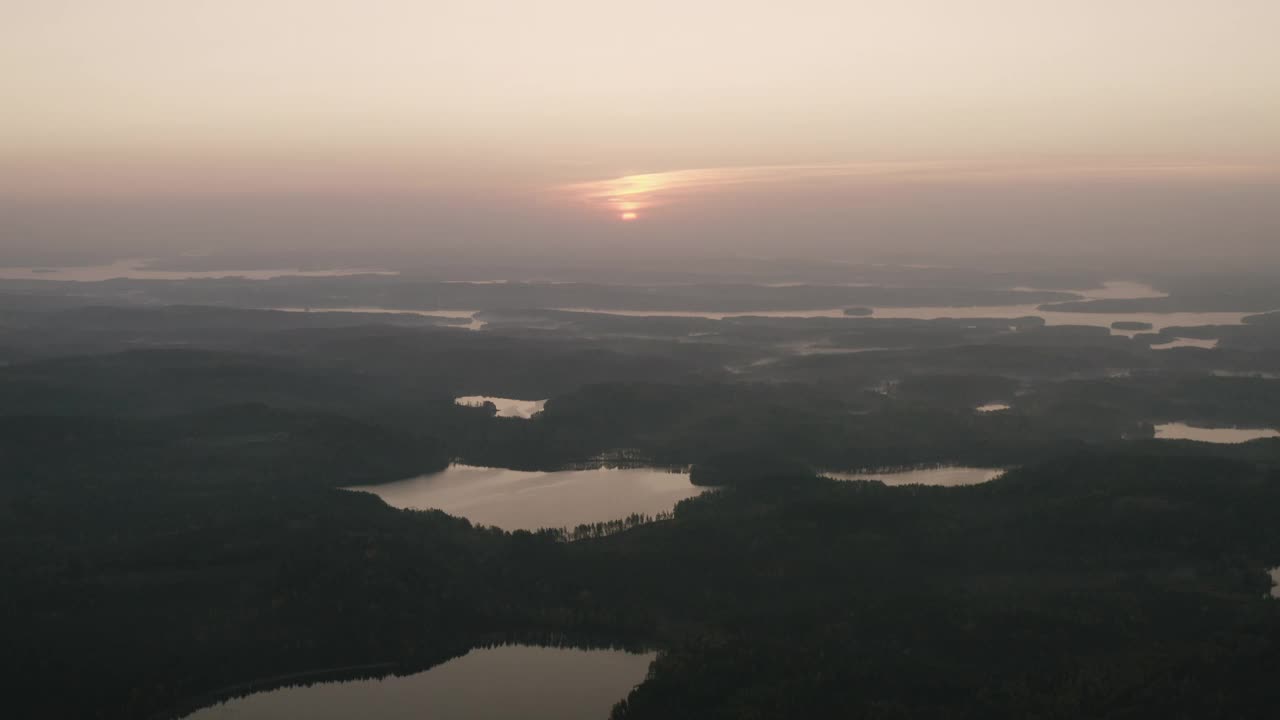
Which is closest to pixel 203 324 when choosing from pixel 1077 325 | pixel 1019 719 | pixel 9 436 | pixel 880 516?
pixel 9 436

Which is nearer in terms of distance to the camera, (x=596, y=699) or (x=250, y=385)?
(x=596, y=699)

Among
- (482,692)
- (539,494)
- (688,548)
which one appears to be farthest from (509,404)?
(482,692)

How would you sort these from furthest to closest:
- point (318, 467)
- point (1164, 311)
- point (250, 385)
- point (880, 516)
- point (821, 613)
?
point (1164, 311) < point (250, 385) < point (318, 467) < point (880, 516) < point (821, 613)

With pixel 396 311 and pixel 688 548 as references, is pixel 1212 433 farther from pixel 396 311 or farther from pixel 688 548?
pixel 396 311

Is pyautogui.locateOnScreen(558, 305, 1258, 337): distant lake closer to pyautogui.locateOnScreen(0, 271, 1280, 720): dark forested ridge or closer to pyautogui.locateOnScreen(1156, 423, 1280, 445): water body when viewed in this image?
pyautogui.locateOnScreen(0, 271, 1280, 720): dark forested ridge

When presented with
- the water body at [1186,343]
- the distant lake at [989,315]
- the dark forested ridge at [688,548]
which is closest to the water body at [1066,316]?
the distant lake at [989,315]

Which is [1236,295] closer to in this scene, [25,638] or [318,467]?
[318,467]
